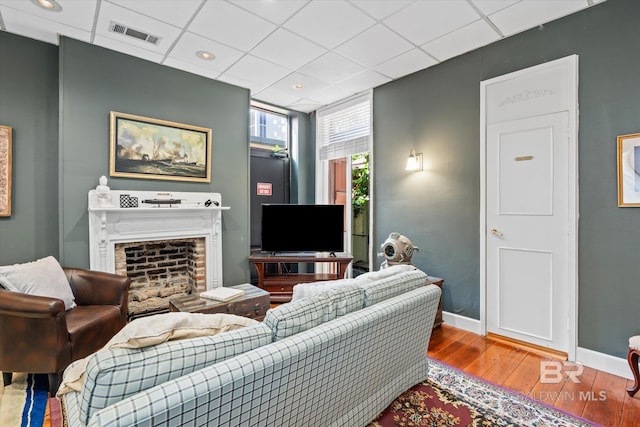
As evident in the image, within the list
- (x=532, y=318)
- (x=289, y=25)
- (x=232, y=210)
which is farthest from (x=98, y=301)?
(x=532, y=318)

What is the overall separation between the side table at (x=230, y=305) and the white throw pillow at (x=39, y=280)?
806 millimetres

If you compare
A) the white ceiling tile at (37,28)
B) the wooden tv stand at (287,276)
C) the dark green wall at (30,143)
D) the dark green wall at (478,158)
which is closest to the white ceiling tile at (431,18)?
the dark green wall at (478,158)

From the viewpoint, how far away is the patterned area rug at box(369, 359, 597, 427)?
185cm

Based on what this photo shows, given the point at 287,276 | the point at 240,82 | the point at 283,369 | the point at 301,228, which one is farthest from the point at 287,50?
the point at 283,369

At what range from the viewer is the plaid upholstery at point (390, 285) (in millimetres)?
1786

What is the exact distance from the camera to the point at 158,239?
11.3 ft

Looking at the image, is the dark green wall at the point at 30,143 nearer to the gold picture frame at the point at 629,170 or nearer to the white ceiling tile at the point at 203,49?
the white ceiling tile at the point at 203,49

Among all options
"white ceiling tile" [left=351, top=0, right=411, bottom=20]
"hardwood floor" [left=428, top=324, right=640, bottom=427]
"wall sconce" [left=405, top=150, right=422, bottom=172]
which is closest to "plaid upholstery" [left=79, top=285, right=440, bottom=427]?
"hardwood floor" [left=428, top=324, right=640, bottom=427]

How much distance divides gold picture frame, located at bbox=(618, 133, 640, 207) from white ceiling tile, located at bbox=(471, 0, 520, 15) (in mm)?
1360

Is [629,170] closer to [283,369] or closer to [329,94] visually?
[283,369]

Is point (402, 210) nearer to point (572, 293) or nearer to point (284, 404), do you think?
point (572, 293)

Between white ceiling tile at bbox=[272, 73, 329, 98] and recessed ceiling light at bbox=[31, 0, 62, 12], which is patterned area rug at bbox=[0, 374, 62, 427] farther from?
white ceiling tile at bbox=[272, 73, 329, 98]

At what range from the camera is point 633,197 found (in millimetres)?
2303
